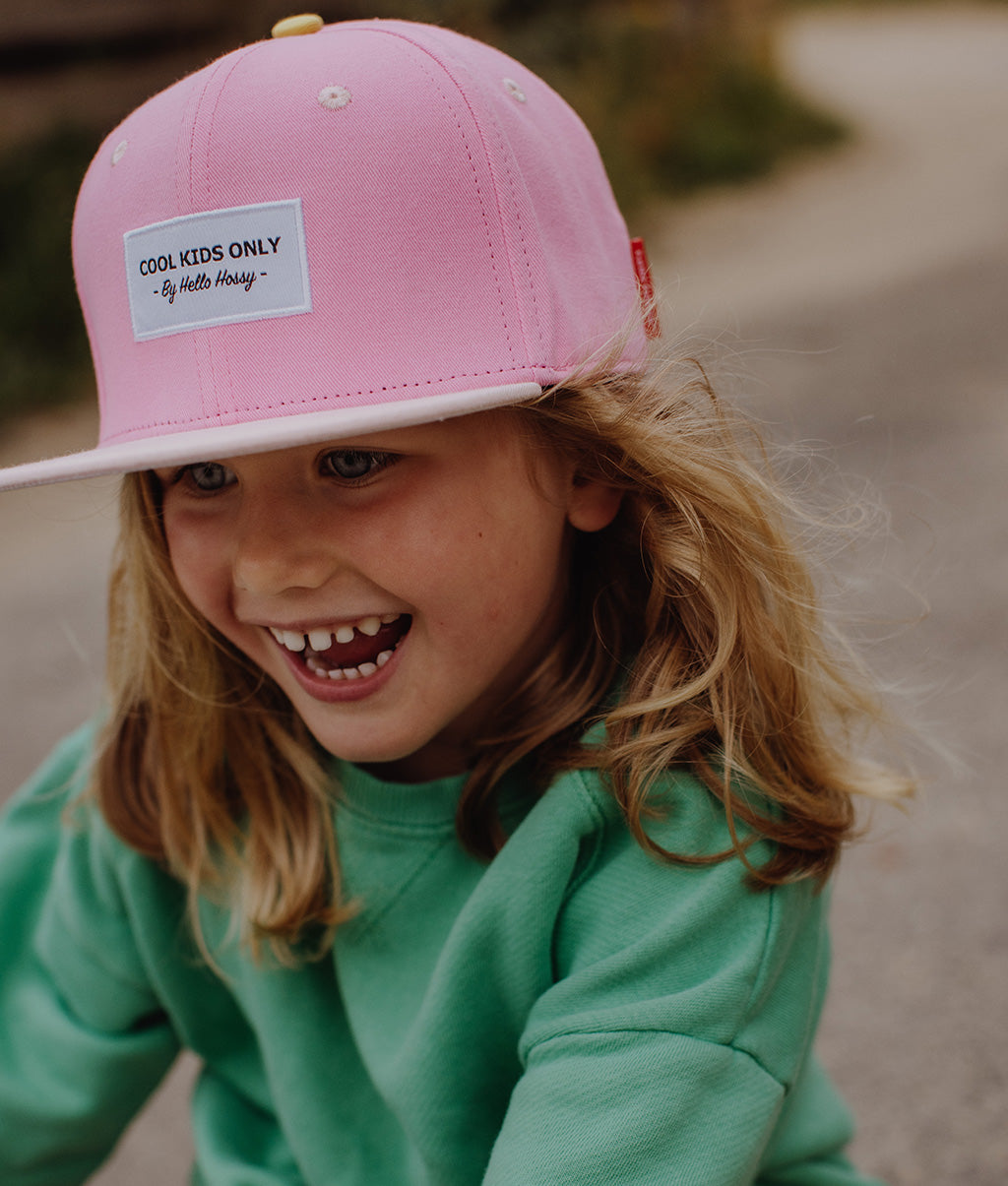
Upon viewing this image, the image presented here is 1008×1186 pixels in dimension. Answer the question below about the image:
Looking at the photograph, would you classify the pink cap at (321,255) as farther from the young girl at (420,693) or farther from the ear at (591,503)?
A: the ear at (591,503)

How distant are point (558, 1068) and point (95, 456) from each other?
64cm

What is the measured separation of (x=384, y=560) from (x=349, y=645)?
14cm

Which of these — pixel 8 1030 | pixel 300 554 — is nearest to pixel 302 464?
pixel 300 554

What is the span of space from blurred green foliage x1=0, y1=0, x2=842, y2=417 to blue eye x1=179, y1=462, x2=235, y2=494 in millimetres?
4957

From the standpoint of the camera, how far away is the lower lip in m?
1.25

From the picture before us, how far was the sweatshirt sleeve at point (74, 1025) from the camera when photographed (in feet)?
4.94

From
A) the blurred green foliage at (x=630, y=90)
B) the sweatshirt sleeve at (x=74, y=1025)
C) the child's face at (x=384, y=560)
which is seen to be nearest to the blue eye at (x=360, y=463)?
the child's face at (x=384, y=560)

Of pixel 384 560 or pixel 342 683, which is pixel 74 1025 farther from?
pixel 384 560

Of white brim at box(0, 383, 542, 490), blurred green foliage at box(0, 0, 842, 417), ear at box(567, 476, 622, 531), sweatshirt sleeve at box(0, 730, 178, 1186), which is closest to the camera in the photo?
white brim at box(0, 383, 542, 490)

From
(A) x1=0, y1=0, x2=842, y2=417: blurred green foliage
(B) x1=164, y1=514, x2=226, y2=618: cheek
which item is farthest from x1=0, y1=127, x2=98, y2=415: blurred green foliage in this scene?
(B) x1=164, y1=514, x2=226, y2=618: cheek

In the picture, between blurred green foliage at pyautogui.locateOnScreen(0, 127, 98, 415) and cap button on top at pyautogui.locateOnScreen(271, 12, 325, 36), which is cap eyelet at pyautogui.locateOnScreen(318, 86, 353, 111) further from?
blurred green foliage at pyautogui.locateOnScreen(0, 127, 98, 415)

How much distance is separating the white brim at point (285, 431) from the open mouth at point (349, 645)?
0.22 meters

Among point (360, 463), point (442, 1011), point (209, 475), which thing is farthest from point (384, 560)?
point (442, 1011)

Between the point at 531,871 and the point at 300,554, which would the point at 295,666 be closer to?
the point at 300,554
